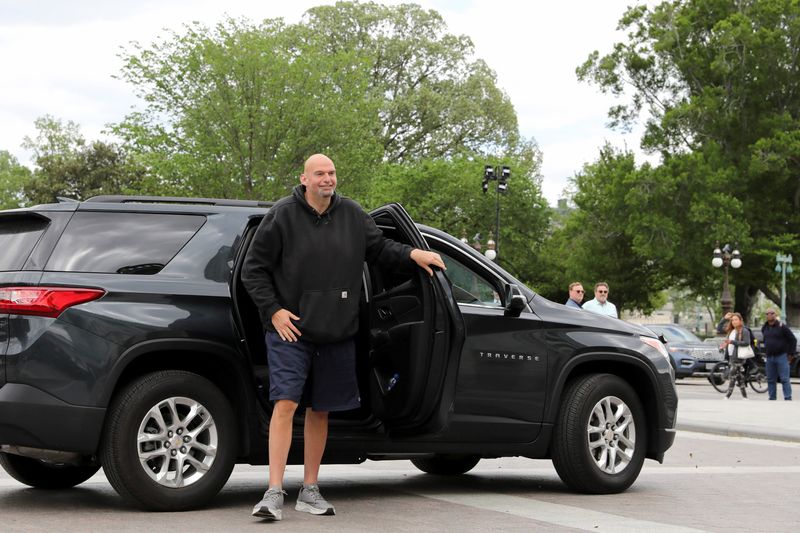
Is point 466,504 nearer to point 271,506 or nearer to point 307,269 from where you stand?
point 271,506

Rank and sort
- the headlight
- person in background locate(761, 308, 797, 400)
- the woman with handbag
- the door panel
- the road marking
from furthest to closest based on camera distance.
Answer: the woman with handbag, person in background locate(761, 308, 797, 400), the headlight, the door panel, the road marking

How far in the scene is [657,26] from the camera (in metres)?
48.3

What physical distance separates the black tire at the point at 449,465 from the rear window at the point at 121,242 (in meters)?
3.08

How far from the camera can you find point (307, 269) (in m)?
6.64

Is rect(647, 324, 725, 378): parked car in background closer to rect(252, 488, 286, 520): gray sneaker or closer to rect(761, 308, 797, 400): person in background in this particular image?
rect(761, 308, 797, 400): person in background

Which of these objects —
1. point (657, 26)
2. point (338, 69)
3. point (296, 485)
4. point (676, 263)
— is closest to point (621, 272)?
point (676, 263)

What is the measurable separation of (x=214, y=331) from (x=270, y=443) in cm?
76

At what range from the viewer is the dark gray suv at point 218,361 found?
6621 millimetres

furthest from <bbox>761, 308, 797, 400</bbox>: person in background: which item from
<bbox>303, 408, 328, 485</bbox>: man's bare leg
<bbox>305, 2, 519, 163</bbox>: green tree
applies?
<bbox>305, 2, 519, 163</bbox>: green tree

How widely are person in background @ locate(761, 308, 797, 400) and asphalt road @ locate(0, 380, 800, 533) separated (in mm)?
11998

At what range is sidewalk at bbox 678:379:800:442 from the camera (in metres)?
14.4

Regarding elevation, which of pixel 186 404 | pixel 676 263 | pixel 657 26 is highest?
pixel 657 26

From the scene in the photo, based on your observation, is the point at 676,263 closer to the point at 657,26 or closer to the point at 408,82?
the point at 657,26

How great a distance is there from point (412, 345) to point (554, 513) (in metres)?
1.32
